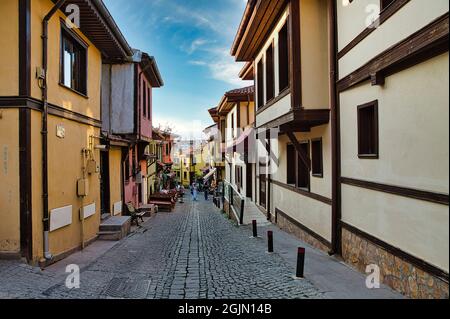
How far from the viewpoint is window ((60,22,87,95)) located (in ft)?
27.7

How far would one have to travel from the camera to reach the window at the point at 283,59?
9945mm

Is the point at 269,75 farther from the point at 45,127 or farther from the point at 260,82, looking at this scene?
the point at 45,127

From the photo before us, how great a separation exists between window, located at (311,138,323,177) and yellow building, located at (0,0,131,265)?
5618 millimetres

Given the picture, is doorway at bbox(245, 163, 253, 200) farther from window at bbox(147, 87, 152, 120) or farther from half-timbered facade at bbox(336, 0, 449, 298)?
half-timbered facade at bbox(336, 0, 449, 298)

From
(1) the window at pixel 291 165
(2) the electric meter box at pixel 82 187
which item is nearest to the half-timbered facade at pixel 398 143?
(1) the window at pixel 291 165

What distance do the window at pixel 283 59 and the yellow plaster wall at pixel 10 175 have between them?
646 centimetres

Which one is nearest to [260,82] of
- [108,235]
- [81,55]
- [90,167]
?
[81,55]

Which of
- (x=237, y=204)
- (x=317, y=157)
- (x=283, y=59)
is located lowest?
(x=237, y=204)

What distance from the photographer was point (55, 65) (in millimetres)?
7789

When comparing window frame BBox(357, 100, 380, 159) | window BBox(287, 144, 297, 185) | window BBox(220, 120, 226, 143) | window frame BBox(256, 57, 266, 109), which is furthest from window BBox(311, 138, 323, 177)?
window BBox(220, 120, 226, 143)

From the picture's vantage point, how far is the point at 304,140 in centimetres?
984

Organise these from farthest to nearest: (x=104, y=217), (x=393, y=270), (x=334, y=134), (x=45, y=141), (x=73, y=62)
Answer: (x=104, y=217)
(x=73, y=62)
(x=334, y=134)
(x=45, y=141)
(x=393, y=270)

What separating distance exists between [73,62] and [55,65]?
1713 mm
